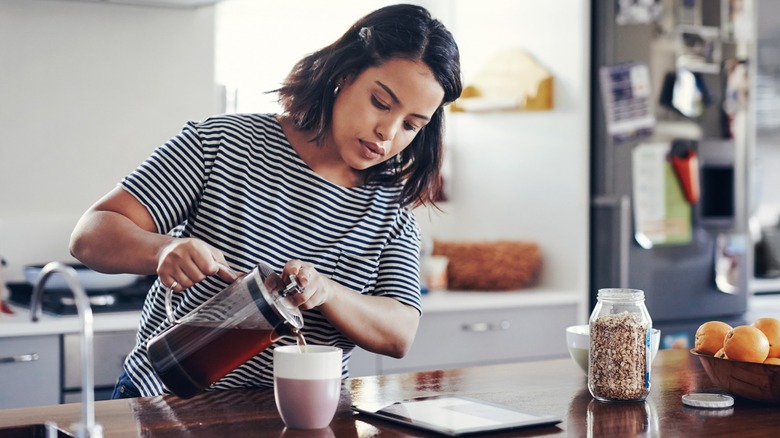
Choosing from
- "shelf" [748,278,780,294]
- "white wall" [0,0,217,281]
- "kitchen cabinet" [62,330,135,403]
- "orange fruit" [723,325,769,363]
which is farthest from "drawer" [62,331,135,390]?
"shelf" [748,278,780,294]

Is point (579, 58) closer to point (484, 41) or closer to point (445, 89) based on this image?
point (484, 41)

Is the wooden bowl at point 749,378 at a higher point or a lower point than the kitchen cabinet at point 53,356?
higher

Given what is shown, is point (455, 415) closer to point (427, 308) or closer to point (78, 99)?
point (427, 308)

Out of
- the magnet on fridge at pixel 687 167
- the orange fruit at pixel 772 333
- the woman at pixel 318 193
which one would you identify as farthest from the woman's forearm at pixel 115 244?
the magnet on fridge at pixel 687 167

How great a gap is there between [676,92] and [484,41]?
0.71 m

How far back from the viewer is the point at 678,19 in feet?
10.7

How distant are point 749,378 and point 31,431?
3.20 ft

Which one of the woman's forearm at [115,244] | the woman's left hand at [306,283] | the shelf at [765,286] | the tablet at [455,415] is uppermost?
the woman's forearm at [115,244]

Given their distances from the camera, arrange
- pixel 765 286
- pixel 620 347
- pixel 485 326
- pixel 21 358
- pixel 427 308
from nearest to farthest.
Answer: pixel 620 347 → pixel 21 358 → pixel 427 308 → pixel 485 326 → pixel 765 286

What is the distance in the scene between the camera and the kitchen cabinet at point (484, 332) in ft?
9.35

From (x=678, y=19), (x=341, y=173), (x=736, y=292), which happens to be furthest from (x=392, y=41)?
(x=736, y=292)

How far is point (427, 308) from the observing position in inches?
112

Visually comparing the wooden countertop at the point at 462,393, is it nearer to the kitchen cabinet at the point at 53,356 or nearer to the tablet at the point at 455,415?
the tablet at the point at 455,415

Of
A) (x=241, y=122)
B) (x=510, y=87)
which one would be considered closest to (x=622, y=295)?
(x=241, y=122)
